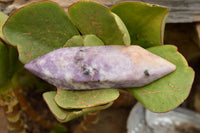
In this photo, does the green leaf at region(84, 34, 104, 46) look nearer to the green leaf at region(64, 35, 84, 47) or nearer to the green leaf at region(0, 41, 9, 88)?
the green leaf at region(64, 35, 84, 47)

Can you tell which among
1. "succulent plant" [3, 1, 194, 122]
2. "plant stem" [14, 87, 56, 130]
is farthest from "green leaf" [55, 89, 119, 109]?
"plant stem" [14, 87, 56, 130]

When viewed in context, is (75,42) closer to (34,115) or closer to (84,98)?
(84,98)

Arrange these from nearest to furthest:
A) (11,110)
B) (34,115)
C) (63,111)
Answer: (63,111), (11,110), (34,115)

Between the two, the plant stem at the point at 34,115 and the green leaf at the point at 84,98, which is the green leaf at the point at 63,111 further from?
the plant stem at the point at 34,115

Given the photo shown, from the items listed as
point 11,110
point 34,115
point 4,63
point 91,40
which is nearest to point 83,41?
point 91,40

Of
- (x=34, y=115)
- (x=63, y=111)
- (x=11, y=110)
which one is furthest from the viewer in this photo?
(x=34, y=115)

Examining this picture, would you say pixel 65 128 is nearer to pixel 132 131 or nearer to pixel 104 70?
pixel 132 131
